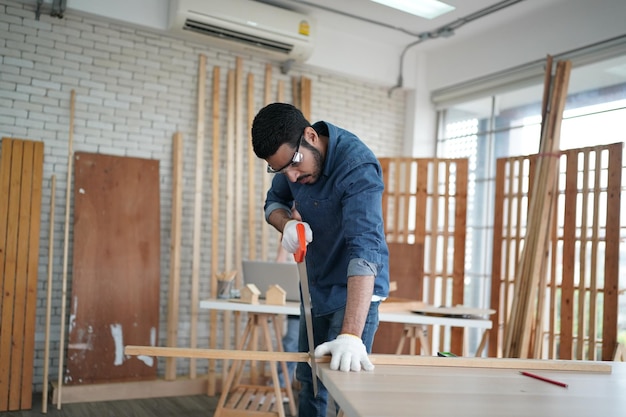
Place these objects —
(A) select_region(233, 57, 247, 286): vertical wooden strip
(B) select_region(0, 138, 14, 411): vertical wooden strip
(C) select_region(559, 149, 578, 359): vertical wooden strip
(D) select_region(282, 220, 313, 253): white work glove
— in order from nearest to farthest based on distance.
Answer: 1. (D) select_region(282, 220, 313, 253): white work glove
2. (B) select_region(0, 138, 14, 411): vertical wooden strip
3. (C) select_region(559, 149, 578, 359): vertical wooden strip
4. (A) select_region(233, 57, 247, 286): vertical wooden strip

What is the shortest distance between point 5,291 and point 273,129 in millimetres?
3303

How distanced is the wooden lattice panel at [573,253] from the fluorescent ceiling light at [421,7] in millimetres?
1497

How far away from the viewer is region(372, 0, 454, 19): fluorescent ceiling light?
542 cm

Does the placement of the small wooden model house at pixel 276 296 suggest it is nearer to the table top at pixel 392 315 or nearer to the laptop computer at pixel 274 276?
the table top at pixel 392 315

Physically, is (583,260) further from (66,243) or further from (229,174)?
(66,243)

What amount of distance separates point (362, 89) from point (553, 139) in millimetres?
2415

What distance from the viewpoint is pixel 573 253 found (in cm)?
479

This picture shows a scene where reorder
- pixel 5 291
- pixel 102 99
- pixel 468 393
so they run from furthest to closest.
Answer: pixel 102 99, pixel 5 291, pixel 468 393

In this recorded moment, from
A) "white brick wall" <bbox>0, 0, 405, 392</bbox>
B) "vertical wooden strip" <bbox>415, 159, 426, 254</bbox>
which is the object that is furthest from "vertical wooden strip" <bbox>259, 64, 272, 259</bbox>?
"vertical wooden strip" <bbox>415, 159, 426, 254</bbox>

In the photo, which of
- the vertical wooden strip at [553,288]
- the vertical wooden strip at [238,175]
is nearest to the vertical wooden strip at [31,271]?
the vertical wooden strip at [238,175]

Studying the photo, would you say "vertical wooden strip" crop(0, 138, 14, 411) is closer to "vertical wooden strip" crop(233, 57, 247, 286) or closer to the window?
"vertical wooden strip" crop(233, 57, 247, 286)

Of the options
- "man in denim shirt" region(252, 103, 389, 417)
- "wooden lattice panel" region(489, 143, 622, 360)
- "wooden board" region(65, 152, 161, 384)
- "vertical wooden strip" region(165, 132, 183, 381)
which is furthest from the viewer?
"vertical wooden strip" region(165, 132, 183, 381)

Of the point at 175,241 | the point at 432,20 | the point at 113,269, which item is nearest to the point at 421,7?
the point at 432,20

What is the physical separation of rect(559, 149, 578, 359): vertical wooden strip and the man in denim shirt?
309cm
